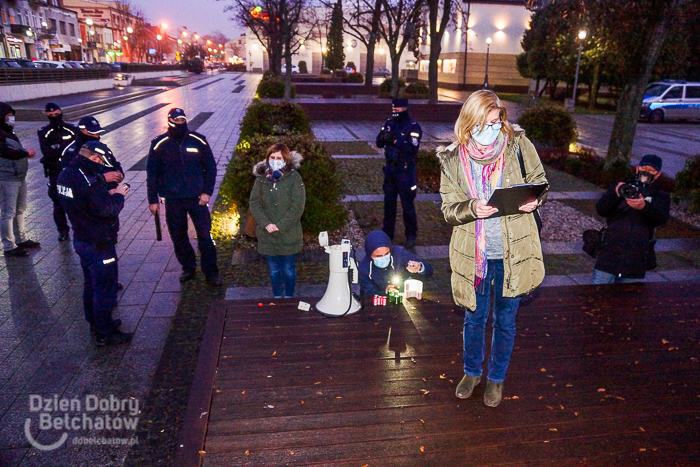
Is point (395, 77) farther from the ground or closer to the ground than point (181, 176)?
farther from the ground

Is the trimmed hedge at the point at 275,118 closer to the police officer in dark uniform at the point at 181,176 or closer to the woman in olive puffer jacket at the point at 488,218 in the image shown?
the police officer in dark uniform at the point at 181,176

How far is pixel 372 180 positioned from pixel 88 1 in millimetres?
107233

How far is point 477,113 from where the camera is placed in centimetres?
289

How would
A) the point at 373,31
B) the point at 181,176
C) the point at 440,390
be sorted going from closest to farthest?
1. the point at 440,390
2. the point at 181,176
3. the point at 373,31

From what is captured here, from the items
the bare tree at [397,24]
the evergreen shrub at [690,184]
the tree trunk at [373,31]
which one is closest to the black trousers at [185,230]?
the evergreen shrub at [690,184]

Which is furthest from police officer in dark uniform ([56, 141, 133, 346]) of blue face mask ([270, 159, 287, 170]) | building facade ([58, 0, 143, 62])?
building facade ([58, 0, 143, 62])

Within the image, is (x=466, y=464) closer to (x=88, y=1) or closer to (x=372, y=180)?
(x=372, y=180)

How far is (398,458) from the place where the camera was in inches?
116

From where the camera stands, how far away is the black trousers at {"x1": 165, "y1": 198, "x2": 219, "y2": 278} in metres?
5.89

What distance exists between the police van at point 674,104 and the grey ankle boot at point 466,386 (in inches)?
1093

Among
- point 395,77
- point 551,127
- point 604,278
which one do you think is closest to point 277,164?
point 604,278

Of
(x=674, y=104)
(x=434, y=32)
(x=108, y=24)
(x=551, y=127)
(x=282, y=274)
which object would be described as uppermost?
(x=108, y=24)

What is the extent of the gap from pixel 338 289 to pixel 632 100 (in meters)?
10.9

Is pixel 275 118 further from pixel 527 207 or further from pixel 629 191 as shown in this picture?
pixel 527 207
